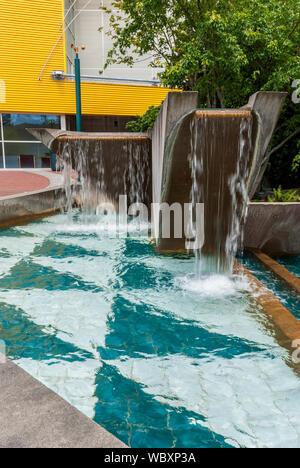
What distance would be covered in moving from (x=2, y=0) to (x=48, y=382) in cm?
2167

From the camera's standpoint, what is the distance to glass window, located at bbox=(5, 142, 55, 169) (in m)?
20.6

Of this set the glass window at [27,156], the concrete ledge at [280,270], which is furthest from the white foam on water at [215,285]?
the glass window at [27,156]

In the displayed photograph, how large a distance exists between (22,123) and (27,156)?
1.82 m

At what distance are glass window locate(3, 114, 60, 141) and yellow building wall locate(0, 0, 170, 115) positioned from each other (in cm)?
61

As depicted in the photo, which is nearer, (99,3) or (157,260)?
(157,260)

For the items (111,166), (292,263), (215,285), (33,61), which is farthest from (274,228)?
(33,61)

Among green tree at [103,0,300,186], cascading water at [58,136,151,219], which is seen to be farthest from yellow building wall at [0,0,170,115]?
cascading water at [58,136,151,219]

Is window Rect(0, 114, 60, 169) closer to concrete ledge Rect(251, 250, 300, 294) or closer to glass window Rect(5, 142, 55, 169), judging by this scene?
glass window Rect(5, 142, 55, 169)

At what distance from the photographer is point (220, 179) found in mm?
4809

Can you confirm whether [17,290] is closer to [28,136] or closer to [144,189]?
[144,189]

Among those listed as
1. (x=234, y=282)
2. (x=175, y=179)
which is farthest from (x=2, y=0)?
(x=234, y=282)

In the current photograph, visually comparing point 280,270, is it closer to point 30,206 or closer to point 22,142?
point 30,206

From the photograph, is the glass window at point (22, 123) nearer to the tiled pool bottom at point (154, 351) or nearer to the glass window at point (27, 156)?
the glass window at point (27, 156)

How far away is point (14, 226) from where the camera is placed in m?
7.91
